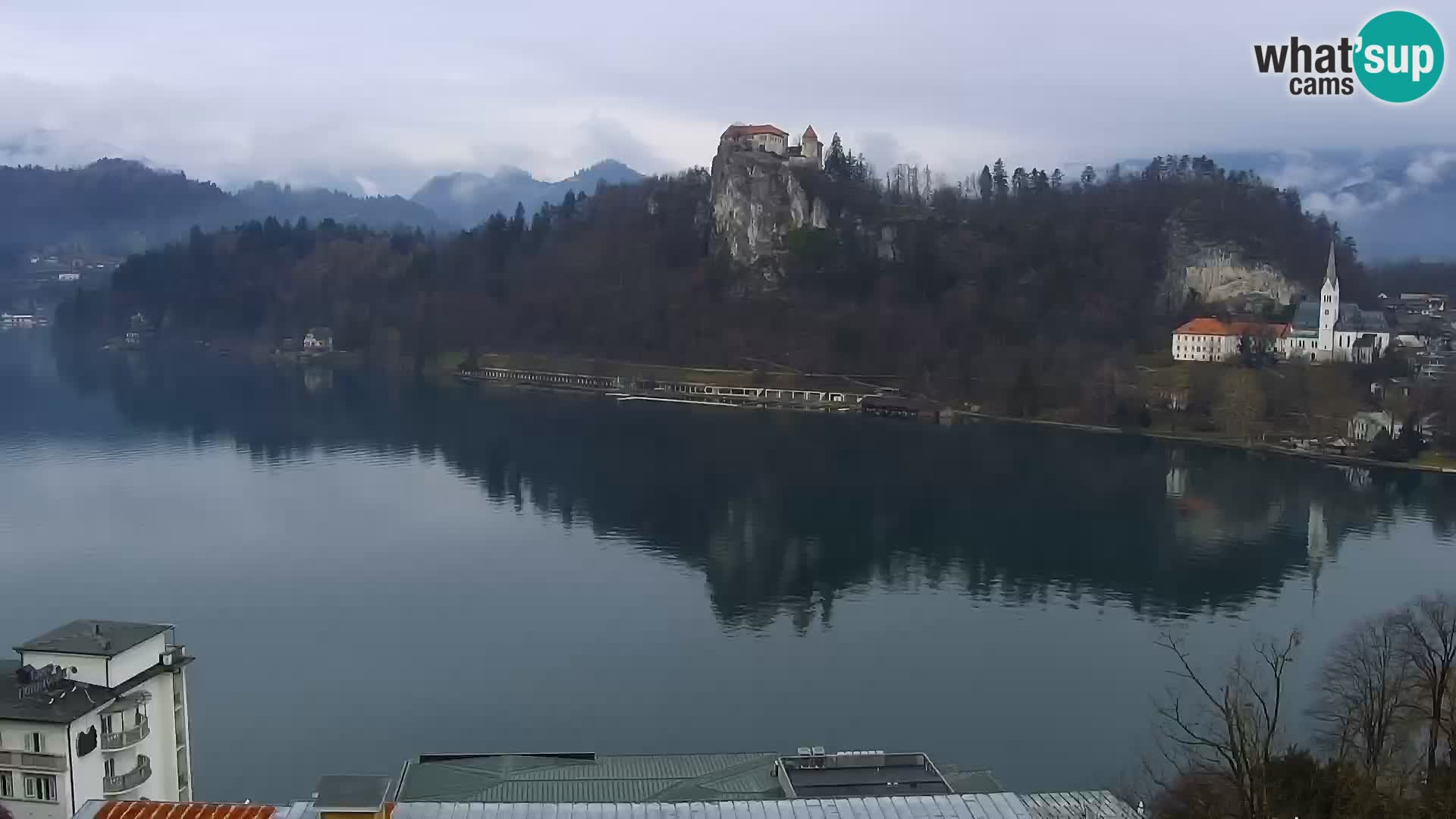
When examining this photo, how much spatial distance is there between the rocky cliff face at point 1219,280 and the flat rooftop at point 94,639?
821 inches

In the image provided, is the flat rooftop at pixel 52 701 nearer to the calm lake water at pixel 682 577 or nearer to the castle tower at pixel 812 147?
the calm lake water at pixel 682 577

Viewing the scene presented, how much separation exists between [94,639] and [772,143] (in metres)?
24.0

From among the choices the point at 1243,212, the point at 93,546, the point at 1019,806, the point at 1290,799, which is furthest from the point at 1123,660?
the point at 1243,212

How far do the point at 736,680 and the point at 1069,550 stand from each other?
4.43 metres

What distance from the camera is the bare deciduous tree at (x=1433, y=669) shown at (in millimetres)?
4273

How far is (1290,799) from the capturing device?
3.85 m

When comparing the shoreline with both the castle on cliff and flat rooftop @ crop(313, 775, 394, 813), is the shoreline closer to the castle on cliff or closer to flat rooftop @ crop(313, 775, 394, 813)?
the castle on cliff

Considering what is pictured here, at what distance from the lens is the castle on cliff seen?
26969 mm

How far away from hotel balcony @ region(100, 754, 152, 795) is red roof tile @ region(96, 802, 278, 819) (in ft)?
3.33

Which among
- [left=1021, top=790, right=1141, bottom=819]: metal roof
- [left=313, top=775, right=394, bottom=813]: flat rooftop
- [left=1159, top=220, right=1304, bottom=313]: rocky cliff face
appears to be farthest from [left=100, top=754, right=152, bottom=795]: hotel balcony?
[left=1159, top=220, right=1304, bottom=313]: rocky cliff face

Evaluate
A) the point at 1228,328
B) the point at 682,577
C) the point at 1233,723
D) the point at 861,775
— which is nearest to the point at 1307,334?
the point at 1228,328

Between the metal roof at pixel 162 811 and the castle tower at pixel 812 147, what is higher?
the castle tower at pixel 812 147

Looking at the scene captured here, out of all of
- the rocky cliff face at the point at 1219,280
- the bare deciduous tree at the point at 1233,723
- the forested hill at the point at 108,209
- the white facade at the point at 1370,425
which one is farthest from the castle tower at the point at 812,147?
the forested hill at the point at 108,209

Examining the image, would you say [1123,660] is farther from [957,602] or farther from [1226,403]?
[1226,403]
